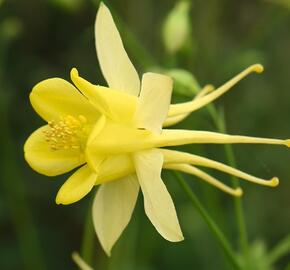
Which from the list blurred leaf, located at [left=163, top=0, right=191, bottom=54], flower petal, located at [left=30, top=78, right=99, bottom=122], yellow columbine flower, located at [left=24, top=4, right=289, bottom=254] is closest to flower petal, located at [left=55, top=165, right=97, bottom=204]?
yellow columbine flower, located at [left=24, top=4, right=289, bottom=254]

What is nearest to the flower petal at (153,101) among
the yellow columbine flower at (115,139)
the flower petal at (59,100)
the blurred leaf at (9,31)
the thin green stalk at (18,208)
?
the yellow columbine flower at (115,139)

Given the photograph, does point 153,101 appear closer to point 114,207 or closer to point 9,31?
point 114,207

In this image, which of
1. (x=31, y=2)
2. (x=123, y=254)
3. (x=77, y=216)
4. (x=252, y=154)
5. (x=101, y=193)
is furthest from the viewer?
(x=31, y=2)

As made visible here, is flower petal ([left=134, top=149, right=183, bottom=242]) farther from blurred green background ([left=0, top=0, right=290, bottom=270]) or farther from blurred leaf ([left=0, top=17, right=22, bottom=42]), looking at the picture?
blurred leaf ([left=0, top=17, right=22, bottom=42])

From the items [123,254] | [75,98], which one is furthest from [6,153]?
[75,98]

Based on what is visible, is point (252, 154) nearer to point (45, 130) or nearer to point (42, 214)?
point (42, 214)

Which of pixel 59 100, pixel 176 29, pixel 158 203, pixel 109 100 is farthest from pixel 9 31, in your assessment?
pixel 158 203
